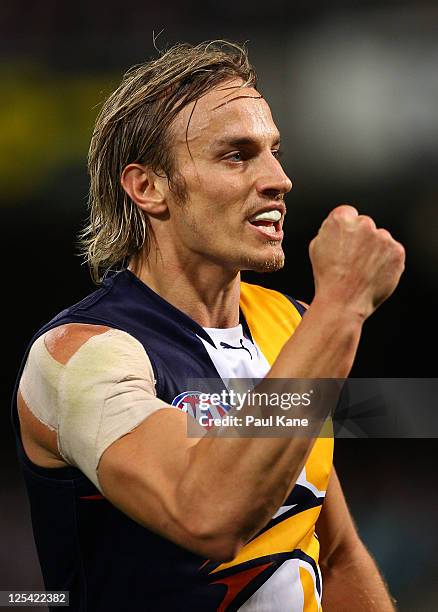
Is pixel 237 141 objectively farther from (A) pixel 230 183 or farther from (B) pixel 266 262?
(B) pixel 266 262

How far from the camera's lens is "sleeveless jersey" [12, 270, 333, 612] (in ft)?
4.83

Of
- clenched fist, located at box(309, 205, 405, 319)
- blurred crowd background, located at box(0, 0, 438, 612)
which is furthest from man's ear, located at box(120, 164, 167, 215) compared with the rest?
blurred crowd background, located at box(0, 0, 438, 612)

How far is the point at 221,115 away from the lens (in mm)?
1670

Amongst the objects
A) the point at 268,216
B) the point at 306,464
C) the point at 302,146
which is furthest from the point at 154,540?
the point at 302,146

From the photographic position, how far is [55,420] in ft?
4.69

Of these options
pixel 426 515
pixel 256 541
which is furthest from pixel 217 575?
pixel 426 515

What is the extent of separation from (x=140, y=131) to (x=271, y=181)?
0.28m

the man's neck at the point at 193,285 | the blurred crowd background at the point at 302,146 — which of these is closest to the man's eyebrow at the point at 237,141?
the man's neck at the point at 193,285

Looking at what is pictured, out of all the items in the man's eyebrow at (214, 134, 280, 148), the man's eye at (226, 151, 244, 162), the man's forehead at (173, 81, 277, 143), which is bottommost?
the man's eye at (226, 151, 244, 162)

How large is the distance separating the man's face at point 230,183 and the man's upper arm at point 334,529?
50cm

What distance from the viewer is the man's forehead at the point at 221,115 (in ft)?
5.46

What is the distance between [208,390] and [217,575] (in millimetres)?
302

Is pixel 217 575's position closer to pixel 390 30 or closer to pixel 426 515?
pixel 426 515

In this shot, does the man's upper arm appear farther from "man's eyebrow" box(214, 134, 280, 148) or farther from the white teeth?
"man's eyebrow" box(214, 134, 280, 148)
